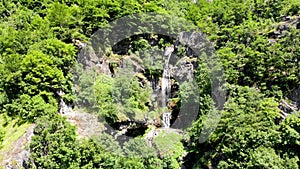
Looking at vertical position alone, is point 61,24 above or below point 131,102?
above

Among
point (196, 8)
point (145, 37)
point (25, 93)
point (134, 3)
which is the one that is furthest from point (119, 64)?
point (196, 8)

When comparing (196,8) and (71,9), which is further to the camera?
(196,8)

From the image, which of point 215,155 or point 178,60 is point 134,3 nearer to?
point 178,60

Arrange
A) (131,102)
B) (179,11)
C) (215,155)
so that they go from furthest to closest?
(179,11), (131,102), (215,155)

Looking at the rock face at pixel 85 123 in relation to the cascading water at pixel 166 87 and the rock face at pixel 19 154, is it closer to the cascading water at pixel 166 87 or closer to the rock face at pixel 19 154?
the rock face at pixel 19 154

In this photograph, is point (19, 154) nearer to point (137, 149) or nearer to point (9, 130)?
point (9, 130)

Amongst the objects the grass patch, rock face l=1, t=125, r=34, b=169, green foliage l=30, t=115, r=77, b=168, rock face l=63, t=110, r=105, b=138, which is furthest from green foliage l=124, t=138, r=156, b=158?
the grass patch
